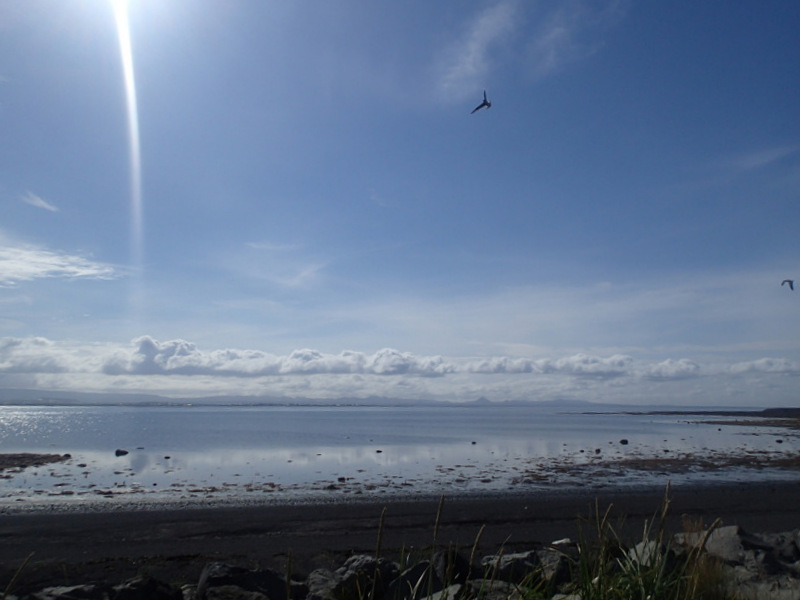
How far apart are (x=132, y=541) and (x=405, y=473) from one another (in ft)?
55.9

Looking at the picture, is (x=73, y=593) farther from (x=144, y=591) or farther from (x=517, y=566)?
(x=517, y=566)

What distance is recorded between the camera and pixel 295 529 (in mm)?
16078

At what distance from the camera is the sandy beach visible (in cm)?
1248

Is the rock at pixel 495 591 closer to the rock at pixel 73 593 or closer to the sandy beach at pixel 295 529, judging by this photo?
the sandy beach at pixel 295 529

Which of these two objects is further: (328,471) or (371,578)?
(328,471)

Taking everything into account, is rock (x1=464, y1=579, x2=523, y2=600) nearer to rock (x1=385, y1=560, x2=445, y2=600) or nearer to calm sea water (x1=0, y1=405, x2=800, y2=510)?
rock (x1=385, y1=560, x2=445, y2=600)

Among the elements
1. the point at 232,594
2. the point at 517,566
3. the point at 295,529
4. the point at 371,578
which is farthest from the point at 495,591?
the point at 295,529

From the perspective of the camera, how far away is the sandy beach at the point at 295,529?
12.5m

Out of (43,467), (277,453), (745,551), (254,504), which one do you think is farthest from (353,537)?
(277,453)

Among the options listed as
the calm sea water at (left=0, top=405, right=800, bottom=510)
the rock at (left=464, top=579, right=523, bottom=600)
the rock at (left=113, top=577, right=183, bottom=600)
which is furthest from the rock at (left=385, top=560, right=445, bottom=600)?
the calm sea water at (left=0, top=405, right=800, bottom=510)

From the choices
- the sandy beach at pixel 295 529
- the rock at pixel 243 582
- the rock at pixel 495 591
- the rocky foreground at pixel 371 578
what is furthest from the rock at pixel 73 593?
the rock at pixel 495 591

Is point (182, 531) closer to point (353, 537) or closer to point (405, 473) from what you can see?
point (353, 537)

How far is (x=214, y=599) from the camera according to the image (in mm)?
8617

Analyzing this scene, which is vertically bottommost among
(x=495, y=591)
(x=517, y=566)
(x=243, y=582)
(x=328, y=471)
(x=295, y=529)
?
(x=328, y=471)
